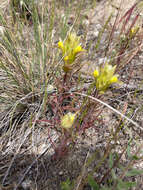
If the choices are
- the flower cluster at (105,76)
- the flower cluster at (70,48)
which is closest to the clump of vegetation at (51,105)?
the flower cluster at (70,48)

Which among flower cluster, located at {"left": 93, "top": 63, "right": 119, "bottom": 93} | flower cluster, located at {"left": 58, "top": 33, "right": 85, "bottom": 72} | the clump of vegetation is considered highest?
flower cluster, located at {"left": 58, "top": 33, "right": 85, "bottom": 72}

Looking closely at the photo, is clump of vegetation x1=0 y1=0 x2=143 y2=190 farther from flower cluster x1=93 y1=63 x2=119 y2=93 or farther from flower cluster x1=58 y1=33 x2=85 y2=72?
flower cluster x1=93 y1=63 x2=119 y2=93

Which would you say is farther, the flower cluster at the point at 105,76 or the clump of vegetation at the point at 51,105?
the clump of vegetation at the point at 51,105

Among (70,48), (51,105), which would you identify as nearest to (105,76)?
(70,48)

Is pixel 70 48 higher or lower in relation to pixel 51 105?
higher

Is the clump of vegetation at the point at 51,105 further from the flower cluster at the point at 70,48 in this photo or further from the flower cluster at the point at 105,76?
the flower cluster at the point at 105,76

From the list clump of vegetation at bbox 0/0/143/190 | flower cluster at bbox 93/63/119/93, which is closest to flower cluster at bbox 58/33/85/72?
clump of vegetation at bbox 0/0/143/190

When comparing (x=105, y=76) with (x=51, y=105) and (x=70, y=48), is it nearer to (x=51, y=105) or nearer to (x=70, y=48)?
(x=70, y=48)

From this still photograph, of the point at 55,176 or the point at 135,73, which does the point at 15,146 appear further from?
the point at 135,73

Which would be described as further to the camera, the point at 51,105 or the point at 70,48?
the point at 51,105
